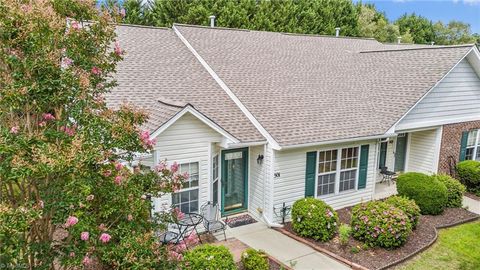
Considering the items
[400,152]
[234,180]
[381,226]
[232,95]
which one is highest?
[232,95]

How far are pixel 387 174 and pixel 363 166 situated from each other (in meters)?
3.29

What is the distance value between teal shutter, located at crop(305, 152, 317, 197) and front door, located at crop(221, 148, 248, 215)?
2.12 metres

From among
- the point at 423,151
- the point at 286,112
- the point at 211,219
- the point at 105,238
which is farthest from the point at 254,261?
the point at 423,151

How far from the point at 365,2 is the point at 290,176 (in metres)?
50.0

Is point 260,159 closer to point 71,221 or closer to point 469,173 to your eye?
point 71,221

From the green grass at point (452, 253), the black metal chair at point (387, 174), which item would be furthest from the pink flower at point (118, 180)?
the black metal chair at point (387, 174)

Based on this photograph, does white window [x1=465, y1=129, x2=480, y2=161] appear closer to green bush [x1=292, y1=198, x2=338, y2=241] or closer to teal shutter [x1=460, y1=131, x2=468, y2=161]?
teal shutter [x1=460, y1=131, x2=468, y2=161]

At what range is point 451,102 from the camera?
16.2 metres

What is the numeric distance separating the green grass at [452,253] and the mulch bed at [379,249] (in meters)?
0.21

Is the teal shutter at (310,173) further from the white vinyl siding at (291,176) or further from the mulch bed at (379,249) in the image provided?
the mulch bed at (379,249)

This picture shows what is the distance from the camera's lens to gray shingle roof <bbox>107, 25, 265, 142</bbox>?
12125 mm

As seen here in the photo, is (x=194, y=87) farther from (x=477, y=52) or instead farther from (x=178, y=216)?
(x=477, y=52)

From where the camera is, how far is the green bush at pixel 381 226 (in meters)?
10.4

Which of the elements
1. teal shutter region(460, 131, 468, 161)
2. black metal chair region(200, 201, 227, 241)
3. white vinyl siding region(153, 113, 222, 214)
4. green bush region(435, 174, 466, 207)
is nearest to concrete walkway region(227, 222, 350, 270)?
black metal chair region(200, 201, 227, 241)
